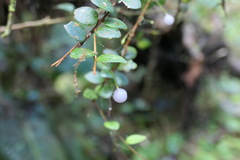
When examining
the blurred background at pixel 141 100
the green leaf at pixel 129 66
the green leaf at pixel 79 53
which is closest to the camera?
the green leaf at pixel 79 53

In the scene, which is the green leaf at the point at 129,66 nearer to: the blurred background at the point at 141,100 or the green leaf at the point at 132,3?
the green leaf at the point at 132,3

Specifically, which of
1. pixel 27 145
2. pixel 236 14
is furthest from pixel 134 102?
pixel 236 14

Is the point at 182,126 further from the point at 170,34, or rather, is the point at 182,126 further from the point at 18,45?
the point at 18,45

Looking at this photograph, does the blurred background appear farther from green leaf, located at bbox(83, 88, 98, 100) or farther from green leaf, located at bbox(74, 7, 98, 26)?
green leaf, located at bbox(74, 7, 98, 26)

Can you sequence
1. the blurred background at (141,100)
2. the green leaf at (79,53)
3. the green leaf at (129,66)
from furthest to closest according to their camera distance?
the blurred background at (141,100), the green leaf at (129,66), the green leaf at (79,53)

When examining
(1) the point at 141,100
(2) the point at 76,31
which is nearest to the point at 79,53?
(2) the point at 76,31

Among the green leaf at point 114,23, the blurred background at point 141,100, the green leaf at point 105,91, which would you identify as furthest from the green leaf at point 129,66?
the blurred background at point 141,100
